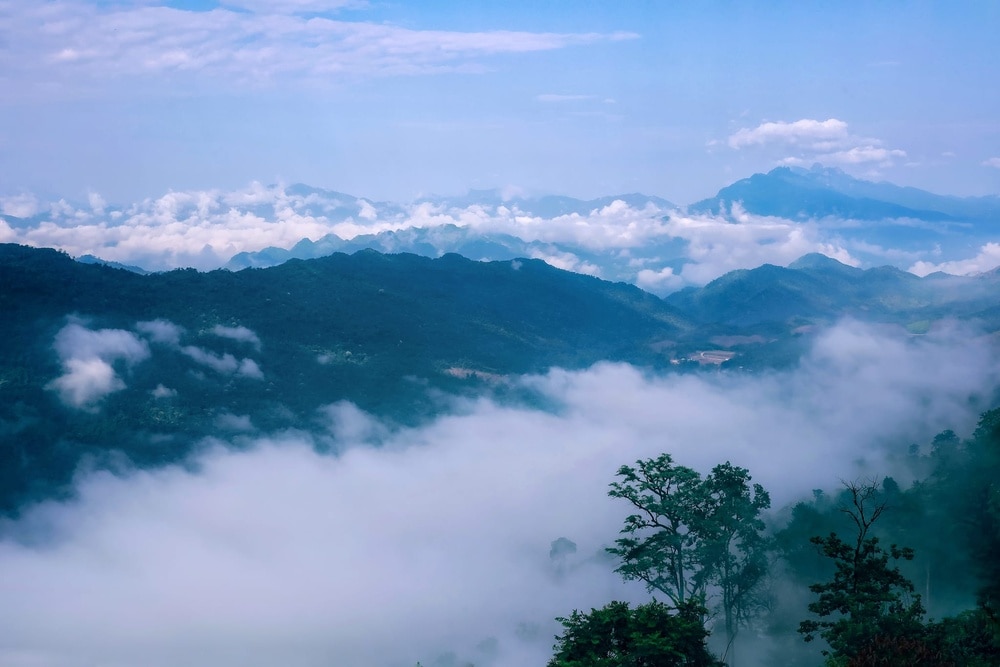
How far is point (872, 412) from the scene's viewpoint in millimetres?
142125

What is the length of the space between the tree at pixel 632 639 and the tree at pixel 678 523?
8887 millimetres

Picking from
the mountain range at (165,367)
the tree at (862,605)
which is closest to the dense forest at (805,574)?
the tree at (862,605)

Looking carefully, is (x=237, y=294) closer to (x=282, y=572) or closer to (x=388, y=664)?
(x=282, y=572)

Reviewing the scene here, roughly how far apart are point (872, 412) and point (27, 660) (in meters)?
135

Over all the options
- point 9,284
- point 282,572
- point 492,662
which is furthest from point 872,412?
point 9,284

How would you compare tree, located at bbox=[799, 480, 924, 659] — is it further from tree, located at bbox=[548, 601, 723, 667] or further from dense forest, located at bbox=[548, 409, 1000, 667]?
tree, located at bbox=[548, 601, 723, 667]

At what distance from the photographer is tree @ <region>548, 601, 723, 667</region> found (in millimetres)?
27859

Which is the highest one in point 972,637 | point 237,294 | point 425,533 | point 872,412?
point 237,294

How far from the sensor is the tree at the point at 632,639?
1097 inches

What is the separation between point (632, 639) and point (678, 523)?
41.4 feet

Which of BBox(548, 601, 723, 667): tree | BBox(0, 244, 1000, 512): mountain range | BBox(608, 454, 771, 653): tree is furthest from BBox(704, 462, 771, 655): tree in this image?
BBox(0, 244, 1000, 512): mountain range

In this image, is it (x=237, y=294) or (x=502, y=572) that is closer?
(x=502, y=572)

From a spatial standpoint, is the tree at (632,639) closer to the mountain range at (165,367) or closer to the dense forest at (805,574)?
the dense forest at (805,574)

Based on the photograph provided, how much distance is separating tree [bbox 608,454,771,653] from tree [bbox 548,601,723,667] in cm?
889
